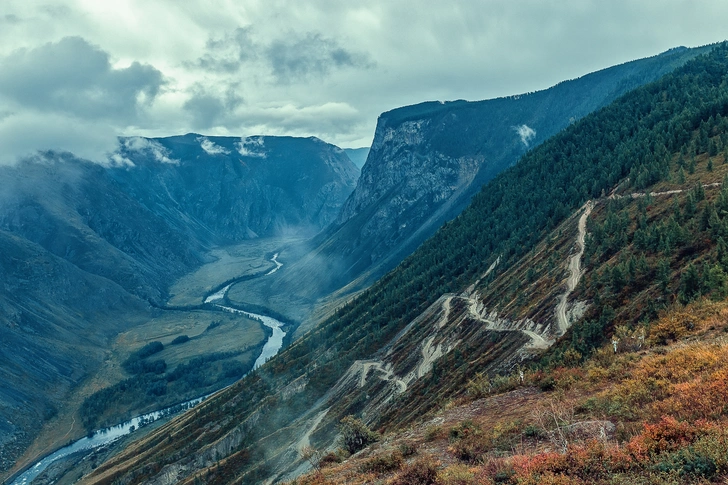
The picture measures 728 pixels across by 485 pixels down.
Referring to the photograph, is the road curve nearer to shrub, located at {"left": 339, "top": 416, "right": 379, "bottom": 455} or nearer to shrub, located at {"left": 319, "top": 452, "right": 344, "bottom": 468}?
shrub, located at {"left": 339, "top": 416, "right": 379, "bottom": 455}

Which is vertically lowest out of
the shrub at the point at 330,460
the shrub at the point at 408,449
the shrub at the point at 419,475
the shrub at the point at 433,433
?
the shrub at the point at 330,460

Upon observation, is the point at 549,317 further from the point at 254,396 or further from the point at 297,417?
the point at 254,396

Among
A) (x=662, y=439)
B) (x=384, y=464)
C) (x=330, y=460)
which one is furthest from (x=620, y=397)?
(x=330, y=460)

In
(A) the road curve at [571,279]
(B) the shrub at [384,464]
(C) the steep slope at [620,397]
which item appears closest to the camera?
(C) the steep slope at [620,397]

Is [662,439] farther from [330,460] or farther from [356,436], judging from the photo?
[356,436]

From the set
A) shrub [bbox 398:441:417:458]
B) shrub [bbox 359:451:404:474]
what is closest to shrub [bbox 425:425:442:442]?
shrub [bbox 398:441:417:458]

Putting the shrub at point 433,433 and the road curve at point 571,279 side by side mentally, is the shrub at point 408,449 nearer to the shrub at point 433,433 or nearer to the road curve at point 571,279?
the shrub at point 433,433

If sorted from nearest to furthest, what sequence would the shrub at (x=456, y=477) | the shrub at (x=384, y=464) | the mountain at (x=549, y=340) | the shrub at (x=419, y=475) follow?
the shrub at (x=456, y=477) < the shrub at (x=419, y=475) < the mountain at (x=549, y=340) < the shrub at (x=384, y=464)

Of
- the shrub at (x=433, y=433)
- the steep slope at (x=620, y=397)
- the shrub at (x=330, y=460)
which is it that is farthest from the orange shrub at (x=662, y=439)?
the shrub at (x=330, y=460)

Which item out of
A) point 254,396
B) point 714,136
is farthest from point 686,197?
point 254,396
